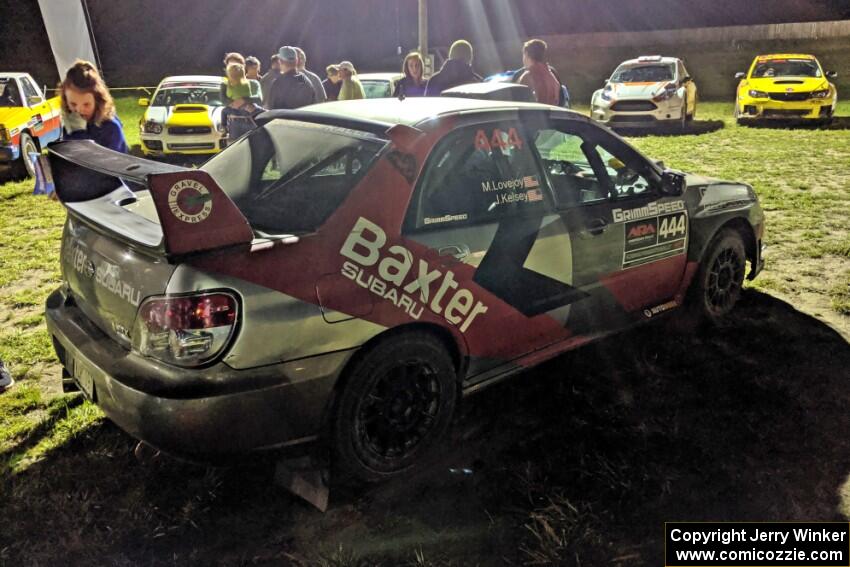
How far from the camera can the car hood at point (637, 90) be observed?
527 inches

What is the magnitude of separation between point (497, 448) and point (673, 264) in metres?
1.69

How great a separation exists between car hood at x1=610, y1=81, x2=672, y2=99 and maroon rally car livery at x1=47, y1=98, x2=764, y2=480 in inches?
418

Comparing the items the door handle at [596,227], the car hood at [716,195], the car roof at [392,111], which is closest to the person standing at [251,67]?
the car roof at [392,111]

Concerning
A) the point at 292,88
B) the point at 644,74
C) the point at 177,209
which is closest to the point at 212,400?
the point at 177,209

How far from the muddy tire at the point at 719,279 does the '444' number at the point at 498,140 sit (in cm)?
173

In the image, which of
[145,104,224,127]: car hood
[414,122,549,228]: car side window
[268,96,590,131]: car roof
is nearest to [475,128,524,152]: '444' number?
[414,122,549,228]: car side window

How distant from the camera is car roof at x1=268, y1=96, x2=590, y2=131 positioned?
298cm

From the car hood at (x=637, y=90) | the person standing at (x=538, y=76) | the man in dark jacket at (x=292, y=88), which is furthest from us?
the car hood at (x=637, y=90)

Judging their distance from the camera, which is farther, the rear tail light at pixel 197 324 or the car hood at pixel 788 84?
the car hood at pixel 788 84

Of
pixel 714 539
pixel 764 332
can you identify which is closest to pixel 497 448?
pixel 714 539

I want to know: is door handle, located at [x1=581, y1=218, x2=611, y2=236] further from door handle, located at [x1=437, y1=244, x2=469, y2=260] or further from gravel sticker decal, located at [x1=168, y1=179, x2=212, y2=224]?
gravel sticker decal, located at [x1=168, y1=179, x2=212, y2=224]

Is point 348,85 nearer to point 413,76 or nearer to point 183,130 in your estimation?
point 413,76

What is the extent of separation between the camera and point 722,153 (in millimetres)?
10719

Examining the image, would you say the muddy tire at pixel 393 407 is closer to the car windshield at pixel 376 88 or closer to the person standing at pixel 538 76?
the person standing at pixel 538 76
